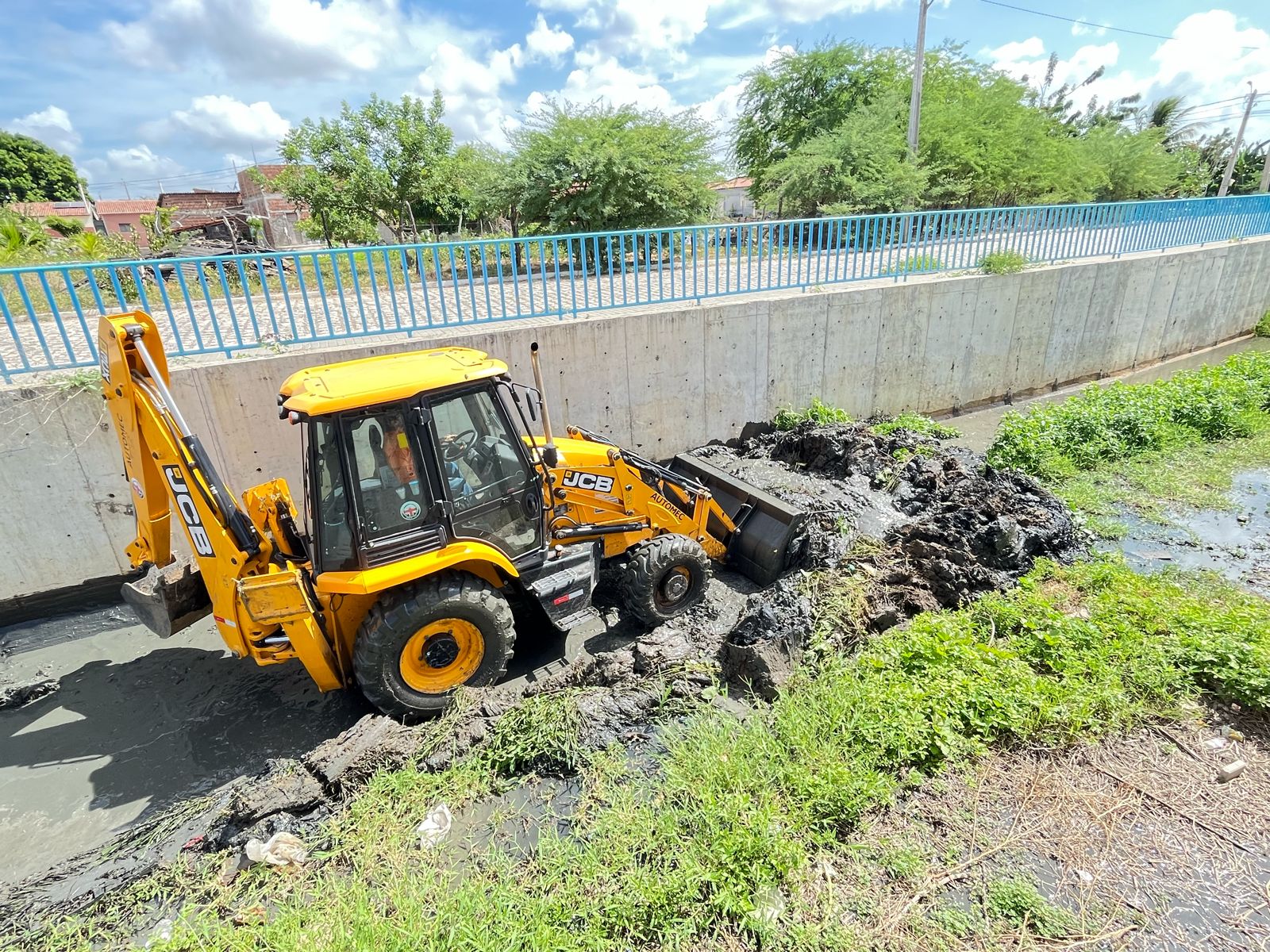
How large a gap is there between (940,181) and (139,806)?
2164 centimetres

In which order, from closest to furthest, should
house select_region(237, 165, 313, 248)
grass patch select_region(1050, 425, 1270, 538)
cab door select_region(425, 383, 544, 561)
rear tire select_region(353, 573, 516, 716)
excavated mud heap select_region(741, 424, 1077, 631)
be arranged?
rear tire select_region(353, 573, 516, 716) → cab door select_region(425, 383, 544, 561) → excavated mud heap select_region(741, 424, 1077, 631) → grass patch select_region(1050, 425, 1270, 538) → house select_region(237, 165, 313, 248)

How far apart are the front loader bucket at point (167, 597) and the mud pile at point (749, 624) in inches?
42.4

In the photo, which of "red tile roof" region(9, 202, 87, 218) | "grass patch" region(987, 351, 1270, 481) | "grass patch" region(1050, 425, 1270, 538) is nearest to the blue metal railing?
"grass patch" region(987, 351, 1270, 481)

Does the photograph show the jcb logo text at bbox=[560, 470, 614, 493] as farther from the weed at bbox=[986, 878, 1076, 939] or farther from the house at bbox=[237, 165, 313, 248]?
the house at bbox=[237, 165, 313, 248]

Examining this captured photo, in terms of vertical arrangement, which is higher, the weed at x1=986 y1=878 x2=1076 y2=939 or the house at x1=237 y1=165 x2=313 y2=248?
the house at x1=237 y1=165 x2=313 y2=248

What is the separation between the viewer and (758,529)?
567 cm

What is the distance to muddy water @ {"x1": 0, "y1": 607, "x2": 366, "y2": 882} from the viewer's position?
3.54 metres

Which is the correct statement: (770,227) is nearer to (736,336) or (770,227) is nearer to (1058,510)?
(736,336)

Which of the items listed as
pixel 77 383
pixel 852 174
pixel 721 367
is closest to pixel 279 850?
pixel 77 383

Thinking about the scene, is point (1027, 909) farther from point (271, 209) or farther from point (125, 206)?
point (125, 206)

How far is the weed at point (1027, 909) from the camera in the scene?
8.12 ft

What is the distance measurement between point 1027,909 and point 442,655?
3.15 metres

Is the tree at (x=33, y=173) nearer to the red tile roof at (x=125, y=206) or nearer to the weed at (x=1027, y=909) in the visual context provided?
the red tile roof at (x=125, y=206)

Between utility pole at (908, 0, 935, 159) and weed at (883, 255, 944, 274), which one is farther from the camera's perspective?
utility pole at (908, 0, 935, 159)
